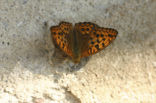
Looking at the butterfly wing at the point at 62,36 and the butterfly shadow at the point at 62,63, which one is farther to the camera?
the butterfly shadow at the point at 62,63

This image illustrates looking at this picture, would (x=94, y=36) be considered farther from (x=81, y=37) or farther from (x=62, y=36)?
(x=62, y=36)

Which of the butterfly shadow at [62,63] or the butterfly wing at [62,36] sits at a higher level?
the butterfly wing at [62,36]

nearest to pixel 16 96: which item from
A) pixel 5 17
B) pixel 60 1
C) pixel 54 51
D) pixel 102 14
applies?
pixel 54 51

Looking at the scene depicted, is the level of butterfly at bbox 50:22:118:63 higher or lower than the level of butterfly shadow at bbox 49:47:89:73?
higher

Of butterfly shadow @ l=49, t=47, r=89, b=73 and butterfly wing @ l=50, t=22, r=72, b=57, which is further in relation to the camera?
butterfly shadow @ l=49, t=47, r=89, b=73

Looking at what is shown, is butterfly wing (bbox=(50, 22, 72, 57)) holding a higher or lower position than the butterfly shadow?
higher

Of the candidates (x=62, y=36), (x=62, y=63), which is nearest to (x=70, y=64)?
(x=62, y=63)
